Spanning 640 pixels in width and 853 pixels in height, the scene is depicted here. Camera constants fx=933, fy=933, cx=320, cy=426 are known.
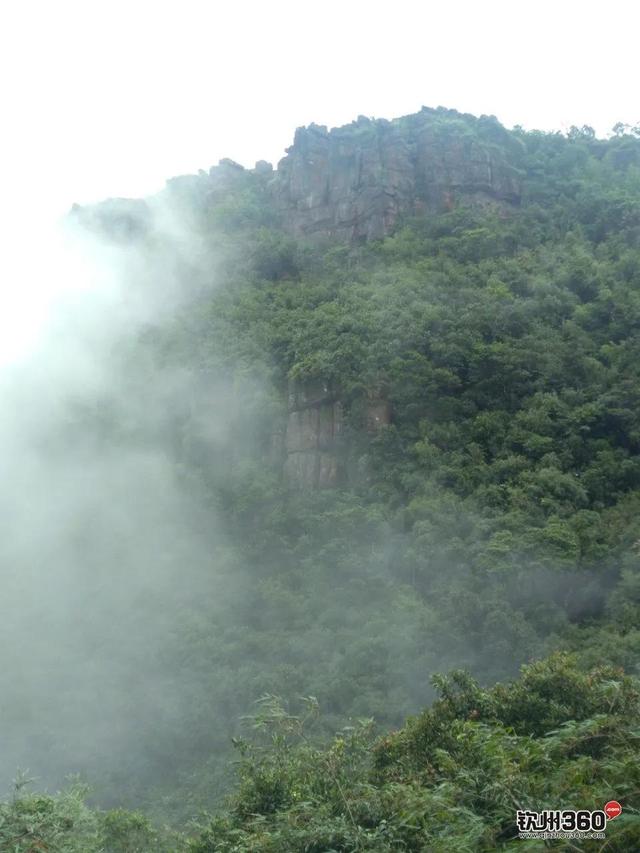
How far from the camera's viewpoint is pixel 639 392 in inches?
1357

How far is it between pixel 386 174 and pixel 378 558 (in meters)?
31.8

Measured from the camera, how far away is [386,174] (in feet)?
182

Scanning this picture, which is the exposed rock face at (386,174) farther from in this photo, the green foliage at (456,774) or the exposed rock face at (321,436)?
the green foliage at (456,774)

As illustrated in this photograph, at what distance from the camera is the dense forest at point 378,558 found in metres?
11.5

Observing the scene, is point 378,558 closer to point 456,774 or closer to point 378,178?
point 456,774

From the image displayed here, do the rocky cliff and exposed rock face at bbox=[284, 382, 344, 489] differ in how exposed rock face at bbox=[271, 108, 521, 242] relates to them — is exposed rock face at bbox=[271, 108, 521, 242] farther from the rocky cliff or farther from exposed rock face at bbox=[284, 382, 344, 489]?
exposed rock face at bbox=[284, 382, 344, 489]

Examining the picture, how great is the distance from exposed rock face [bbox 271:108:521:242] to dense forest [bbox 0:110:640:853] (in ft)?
6.15

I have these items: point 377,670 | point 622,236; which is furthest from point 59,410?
point 622,236

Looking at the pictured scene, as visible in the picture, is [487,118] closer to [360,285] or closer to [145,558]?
[360,285]

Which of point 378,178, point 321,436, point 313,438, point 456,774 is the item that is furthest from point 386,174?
point 456,774

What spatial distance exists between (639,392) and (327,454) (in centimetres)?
1191

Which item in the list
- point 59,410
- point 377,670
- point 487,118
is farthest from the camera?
point 487,118

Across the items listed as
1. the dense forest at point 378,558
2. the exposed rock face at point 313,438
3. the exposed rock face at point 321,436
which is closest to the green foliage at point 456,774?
the dense forest at point 378,558

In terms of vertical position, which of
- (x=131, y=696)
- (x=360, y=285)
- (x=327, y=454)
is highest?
(x=360, y=285)
